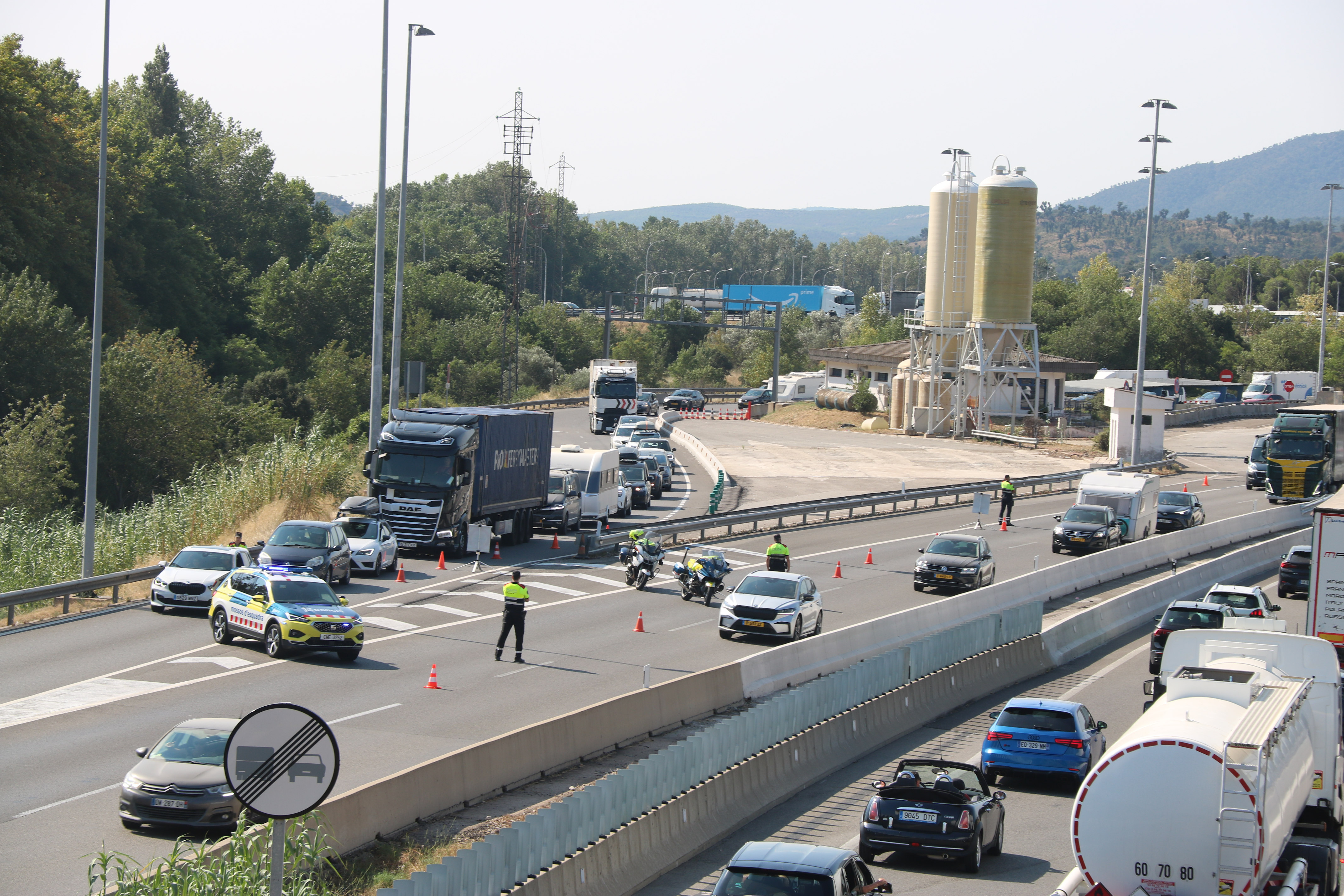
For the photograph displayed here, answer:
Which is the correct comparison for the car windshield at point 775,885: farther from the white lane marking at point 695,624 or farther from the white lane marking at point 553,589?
the white lane marking at point 553,589

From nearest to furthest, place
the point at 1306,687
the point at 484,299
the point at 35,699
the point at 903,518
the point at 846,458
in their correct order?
the point at 1306,687 < the point at 35,699 < the point at 903,518 < the point at 846,458 < the point at 484,299

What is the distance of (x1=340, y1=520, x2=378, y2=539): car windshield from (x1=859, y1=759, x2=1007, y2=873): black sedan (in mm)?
20211

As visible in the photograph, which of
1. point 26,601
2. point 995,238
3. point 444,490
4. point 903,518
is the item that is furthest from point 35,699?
point 995,238

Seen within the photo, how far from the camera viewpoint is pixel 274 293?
92438 millimetres

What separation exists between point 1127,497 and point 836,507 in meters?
9.83

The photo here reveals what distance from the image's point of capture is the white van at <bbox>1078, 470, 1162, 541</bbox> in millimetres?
41656

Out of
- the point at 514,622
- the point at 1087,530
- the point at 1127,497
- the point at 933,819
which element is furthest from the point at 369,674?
the point at 1127,497

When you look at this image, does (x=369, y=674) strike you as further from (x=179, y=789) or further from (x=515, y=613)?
(x=179, y=789)

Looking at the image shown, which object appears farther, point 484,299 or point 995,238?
point 484,299

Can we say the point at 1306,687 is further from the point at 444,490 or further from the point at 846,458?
the point at 846,458

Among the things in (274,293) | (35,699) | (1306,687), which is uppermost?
(274,293)

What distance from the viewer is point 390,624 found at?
2617 cm

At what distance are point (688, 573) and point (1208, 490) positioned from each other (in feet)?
123

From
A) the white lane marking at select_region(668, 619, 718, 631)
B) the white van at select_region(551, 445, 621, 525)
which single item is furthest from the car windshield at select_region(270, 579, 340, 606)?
the white van at select_region(551, 445, 621, 525)
